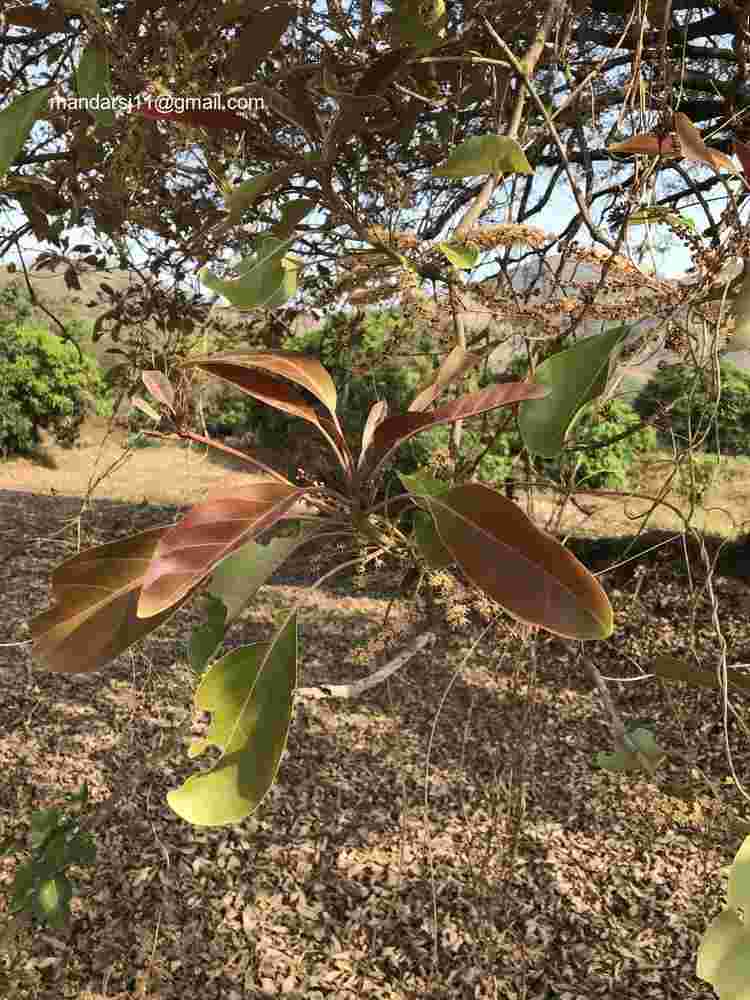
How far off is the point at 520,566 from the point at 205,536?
19cm

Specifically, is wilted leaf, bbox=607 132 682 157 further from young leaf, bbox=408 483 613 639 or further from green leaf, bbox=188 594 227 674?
green leaf, bbox=188 594 227 674

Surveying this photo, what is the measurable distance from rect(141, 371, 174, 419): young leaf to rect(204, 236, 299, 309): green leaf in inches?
3.2

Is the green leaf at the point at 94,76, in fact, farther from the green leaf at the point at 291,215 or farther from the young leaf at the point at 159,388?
the young leaf at the point at 159,388

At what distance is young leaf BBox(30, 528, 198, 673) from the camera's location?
1.88ft

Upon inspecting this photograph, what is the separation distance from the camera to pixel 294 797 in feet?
Answer: 7.94

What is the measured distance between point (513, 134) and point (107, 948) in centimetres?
193

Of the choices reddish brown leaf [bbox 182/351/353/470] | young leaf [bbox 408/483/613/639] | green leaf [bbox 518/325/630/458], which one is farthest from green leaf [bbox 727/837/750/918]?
reddish brown leaf [bbox 182/351/353/470]

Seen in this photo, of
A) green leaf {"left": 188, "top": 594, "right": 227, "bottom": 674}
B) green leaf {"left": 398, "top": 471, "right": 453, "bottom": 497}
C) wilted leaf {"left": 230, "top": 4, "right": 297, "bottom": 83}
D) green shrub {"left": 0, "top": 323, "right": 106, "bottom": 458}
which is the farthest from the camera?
green shrub {"left": 0, "top": 323, "right": 106, "bottom": 458}

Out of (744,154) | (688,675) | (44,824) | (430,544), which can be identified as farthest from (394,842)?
Result: (744,154)

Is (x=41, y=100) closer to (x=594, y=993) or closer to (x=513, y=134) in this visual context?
(x=513, y=134)

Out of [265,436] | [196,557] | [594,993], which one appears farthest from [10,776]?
[265,436]

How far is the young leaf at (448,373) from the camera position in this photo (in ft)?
1.98

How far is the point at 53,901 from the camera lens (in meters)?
0.77

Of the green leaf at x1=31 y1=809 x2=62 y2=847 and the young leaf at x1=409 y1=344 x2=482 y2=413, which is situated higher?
the young leaf at x1=409 y1=344 x2=482 y2=413
